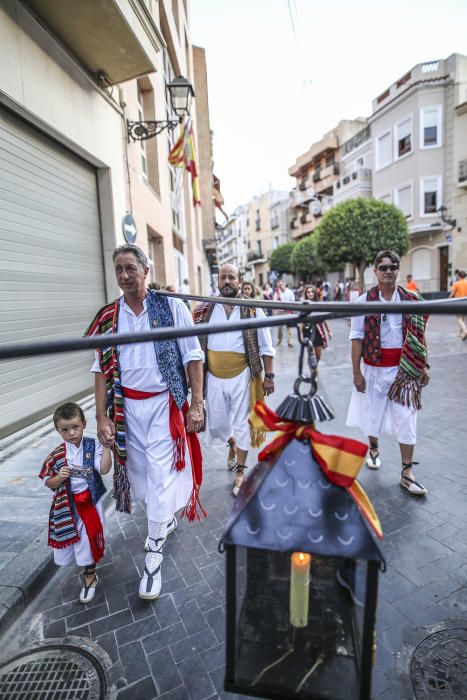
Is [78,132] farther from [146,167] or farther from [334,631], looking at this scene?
[334,631]

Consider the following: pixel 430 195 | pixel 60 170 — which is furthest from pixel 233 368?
pixel 430 195

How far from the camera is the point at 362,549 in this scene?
→ 3.08ft

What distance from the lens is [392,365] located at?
372 cm

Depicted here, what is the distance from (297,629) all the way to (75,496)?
6.25 ft

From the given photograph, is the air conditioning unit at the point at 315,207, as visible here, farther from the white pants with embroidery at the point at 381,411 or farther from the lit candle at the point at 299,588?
the lit candle at the point at 299,588

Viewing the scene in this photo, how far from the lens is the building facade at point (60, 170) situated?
5273 mm

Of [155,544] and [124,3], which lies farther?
[124,3]

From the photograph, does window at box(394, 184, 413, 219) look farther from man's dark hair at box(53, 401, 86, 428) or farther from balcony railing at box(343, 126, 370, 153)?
man's dark hair at box(53, 401, 86, 428)

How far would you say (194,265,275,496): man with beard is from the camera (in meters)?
3.90

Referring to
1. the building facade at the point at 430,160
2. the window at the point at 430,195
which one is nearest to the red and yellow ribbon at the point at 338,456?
the building facade at the point at 430,160

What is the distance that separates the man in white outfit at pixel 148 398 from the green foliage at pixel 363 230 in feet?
78.4

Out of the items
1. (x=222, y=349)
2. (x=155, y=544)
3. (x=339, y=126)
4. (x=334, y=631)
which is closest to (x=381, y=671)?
(x=334, y=631)

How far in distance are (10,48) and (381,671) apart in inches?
266

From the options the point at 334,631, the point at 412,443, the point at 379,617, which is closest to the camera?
the point at 334,631
